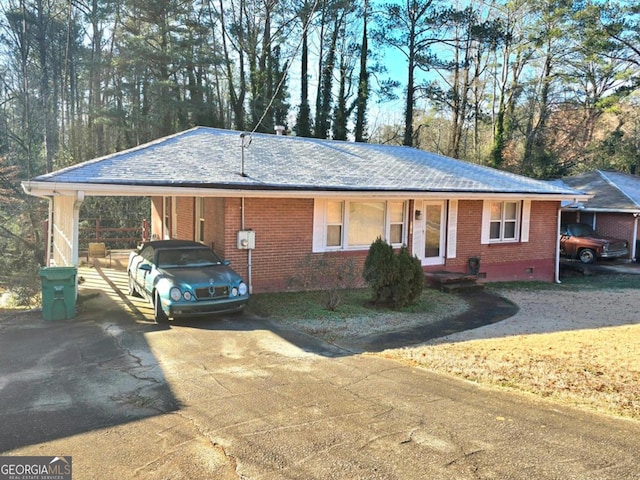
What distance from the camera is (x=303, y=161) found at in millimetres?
14234

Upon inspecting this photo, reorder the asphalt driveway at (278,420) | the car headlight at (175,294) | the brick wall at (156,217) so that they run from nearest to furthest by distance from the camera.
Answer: the asphalt driveway at (278,420) → the car headlight at (175,294) → the brick wall at (156,217)

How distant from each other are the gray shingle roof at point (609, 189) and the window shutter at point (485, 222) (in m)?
9.85

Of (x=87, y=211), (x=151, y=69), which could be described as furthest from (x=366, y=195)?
(x=151, y=69)

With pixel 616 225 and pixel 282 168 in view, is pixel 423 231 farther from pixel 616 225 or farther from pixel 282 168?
pixel 616 225

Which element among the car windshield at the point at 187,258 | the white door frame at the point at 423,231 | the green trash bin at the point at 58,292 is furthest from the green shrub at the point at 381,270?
the green trash bin at the point at 58,292

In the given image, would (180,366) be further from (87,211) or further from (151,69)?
(151,69)

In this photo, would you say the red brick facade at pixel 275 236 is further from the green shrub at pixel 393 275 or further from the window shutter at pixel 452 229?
the green shrub at pixel 393 275

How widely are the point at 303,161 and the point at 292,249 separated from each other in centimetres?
329

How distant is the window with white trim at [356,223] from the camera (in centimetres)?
1262

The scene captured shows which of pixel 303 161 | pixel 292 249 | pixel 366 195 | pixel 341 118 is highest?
pixel 341 118

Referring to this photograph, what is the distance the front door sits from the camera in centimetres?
1437

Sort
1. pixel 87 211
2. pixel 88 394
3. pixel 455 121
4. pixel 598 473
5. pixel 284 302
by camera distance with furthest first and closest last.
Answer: pixel 455 121
pixel 87 211
pixel 284 302
pixel 88 394
pixel 598 473

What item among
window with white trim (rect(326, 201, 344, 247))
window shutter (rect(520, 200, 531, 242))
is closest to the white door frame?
window with white trim (rect(326, 201, 344, 247))

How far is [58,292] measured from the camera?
8945 millimetres
